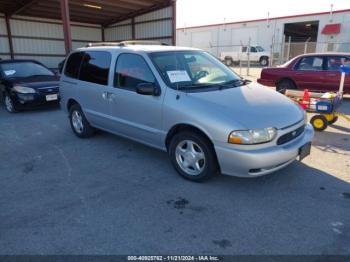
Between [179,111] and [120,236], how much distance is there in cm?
168

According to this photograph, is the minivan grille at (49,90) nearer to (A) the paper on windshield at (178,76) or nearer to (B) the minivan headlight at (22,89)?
(B) the minivan headlight at (22,89)

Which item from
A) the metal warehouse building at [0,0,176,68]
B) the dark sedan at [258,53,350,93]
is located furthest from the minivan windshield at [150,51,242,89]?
the metal warehouse building at [0,0,176,68]

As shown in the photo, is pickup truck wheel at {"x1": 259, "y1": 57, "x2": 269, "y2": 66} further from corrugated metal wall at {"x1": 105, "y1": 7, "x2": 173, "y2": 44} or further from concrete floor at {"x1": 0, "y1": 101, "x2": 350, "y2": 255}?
concrete floor at {"x1": 0, "y1": 101, "x2": 350, "y2": 255}

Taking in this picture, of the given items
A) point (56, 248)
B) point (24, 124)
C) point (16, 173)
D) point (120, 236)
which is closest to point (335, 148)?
point (120, 236)

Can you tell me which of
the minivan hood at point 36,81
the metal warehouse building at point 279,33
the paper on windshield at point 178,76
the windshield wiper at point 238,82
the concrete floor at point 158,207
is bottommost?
the concrete floor at point 158,207

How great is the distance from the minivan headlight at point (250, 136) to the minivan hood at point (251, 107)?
0.06 m

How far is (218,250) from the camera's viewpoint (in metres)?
2.66

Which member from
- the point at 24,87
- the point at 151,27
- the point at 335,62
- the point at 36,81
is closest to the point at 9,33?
the point at 151,27

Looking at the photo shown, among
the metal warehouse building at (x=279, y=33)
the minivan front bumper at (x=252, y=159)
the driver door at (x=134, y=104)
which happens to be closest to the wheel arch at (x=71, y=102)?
the driver door at (x=134, y=104)

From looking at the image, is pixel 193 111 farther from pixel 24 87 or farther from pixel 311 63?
pixel 311 63

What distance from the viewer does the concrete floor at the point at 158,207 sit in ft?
9.01

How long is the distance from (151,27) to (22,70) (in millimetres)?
8759

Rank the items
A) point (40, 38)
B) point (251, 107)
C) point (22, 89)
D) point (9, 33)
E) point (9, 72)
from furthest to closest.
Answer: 1. point (40, 38)
2. point (9, 33)
3. point (9, 72)
4. point (22, 89)
5. point (251, 107)

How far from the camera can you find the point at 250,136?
11.0 feet
